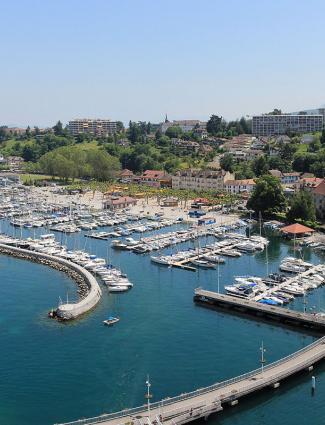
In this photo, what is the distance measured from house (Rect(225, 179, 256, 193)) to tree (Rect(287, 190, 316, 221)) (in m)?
20.7

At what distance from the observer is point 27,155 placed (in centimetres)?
12362

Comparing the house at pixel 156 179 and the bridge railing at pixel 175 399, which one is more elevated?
the house at pixel 156 179

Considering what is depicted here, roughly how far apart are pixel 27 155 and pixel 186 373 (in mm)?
104518

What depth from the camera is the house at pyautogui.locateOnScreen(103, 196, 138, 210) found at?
68.6 m

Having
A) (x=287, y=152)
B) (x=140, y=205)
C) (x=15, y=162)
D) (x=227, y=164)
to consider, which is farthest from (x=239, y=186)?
(x=15, y=162)

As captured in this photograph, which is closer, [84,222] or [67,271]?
[67,271]

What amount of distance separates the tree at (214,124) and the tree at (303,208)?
79492 millimetres

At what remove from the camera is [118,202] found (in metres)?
69.2

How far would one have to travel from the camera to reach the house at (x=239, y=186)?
252 ft

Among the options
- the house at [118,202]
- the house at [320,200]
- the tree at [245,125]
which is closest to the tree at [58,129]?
the tree at [245,125]

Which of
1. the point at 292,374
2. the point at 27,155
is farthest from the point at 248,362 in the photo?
the point at 27,155

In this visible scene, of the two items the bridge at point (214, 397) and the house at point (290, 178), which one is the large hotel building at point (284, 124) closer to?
the house at point (290, 178)

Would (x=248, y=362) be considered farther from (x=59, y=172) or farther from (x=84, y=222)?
(x=59, y=172)

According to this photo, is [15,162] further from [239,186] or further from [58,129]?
[239,186]
